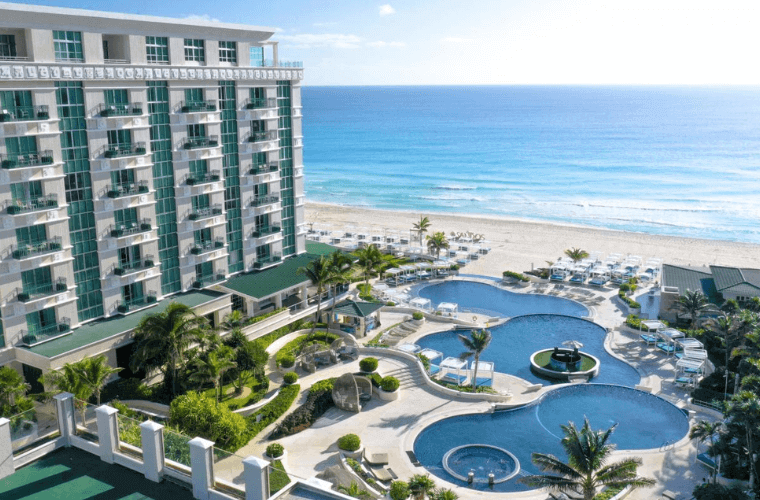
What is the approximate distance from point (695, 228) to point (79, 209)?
312 feet

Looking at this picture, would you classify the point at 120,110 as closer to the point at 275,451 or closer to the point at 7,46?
the point at 7,46

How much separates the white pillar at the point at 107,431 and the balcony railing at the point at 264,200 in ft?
125

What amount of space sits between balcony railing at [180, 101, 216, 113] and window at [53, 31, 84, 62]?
810cm

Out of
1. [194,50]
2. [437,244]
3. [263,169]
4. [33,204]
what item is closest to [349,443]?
[33,204]

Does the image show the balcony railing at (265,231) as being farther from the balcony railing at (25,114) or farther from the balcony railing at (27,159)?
the balcony railing at (25,114)

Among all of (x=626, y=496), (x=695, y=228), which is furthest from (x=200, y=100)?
(x=695, y=228)

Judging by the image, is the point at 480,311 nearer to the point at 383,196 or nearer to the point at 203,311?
the point at 203,311

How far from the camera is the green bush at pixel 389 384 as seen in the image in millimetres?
44312

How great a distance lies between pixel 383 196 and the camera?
470 ft

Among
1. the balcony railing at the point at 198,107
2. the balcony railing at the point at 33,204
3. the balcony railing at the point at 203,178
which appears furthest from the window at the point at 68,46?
the balcony railing at the point at 203,178

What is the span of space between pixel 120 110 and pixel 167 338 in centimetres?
1542

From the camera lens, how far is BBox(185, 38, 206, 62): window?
49875mm

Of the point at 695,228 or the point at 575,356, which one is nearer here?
the point at 575,356

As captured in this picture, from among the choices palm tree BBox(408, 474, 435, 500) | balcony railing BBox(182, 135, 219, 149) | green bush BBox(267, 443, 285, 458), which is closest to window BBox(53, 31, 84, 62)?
balcony railing BBox(182, 135, 219, 149)
